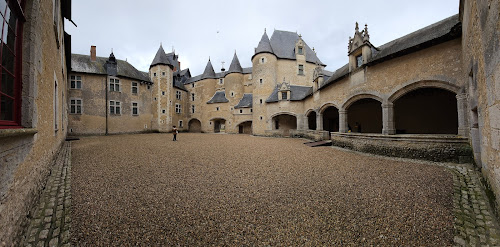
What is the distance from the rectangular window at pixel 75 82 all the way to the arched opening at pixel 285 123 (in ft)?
62.6

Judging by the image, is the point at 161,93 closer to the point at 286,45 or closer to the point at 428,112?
the point at 286,45

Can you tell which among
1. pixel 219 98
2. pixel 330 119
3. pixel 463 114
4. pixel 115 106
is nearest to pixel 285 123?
pixel 330 119

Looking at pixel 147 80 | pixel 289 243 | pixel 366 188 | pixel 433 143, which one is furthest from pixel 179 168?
pixel 147 80

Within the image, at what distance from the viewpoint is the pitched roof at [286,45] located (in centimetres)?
2086

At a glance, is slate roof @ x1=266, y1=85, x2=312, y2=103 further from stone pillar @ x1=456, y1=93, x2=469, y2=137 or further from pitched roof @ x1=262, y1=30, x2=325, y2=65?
stone pillar @ x1=456, y1=93, x2=469, y2=137

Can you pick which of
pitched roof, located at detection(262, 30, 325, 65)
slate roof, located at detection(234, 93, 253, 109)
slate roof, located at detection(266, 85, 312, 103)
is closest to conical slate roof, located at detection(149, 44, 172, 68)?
slate roof, located at detection(234, 93, 253, 109)

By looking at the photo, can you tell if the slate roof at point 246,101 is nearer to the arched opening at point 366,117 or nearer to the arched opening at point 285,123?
the arched opening at point 285,123

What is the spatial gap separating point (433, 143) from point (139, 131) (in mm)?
23221

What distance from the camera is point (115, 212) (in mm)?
2498

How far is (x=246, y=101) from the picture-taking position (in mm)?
23516

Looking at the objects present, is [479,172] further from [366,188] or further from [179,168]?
[179,168]

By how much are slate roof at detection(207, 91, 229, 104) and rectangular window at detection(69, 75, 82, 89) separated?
13.7m

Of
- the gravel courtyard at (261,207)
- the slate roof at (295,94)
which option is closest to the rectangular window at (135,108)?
the slate roof at (295,94)

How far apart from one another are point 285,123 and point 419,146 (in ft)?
40.0
